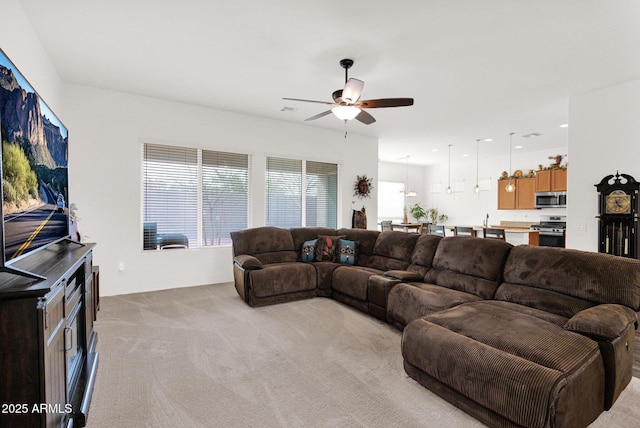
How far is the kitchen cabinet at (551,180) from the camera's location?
7.54 metres

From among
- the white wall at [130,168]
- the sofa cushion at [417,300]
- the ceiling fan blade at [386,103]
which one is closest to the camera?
the sofa cushion at [417,300]

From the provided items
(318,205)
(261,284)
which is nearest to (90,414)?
(261,284)

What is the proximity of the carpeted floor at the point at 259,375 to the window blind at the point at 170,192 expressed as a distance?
149 cm

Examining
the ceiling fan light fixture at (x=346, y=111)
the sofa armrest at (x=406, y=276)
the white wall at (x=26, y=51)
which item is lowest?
the sofa armrest at (x=406, y=276)

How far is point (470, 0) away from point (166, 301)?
184 inches

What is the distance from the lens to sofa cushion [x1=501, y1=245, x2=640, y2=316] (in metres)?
2.34

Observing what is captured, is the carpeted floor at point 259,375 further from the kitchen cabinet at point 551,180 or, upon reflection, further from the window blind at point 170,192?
the kitchen cabinet at point 551,180

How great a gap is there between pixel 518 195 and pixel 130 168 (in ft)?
28.9

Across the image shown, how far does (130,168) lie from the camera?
15.4ft

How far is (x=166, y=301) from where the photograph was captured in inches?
170

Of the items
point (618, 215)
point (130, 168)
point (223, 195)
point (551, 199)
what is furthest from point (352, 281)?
point (551, 199)

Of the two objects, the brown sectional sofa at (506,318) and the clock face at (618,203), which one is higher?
the clock face at (618,203)

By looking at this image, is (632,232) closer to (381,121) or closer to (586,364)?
(586,364)

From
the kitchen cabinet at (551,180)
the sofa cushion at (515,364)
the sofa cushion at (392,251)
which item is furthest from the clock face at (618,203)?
the kitchen cabinet at (551,180)
